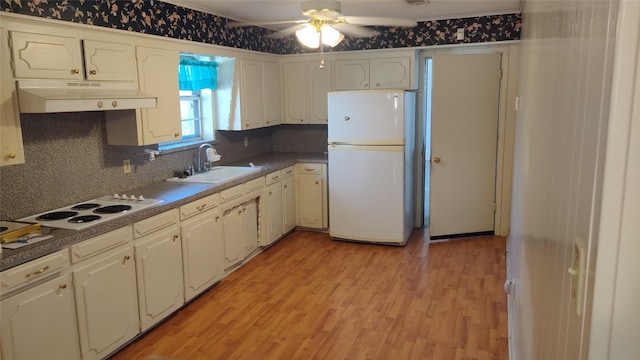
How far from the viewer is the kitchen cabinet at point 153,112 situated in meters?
3.52

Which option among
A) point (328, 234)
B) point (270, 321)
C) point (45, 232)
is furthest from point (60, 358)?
point (328, 234)

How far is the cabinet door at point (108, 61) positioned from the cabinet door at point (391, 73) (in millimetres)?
2840

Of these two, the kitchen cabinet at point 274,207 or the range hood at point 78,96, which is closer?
the range hood at point 78,96

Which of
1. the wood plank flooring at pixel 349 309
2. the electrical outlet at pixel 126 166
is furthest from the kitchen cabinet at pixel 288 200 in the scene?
the electrical outlet at pixel 126 166

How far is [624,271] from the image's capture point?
21.7 inches

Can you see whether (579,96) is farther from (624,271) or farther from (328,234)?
(328,234)

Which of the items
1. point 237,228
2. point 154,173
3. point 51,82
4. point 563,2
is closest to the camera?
point 563,2

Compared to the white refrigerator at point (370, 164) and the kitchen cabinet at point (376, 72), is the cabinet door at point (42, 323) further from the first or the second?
the kitchen cabinet at point (376, 72)

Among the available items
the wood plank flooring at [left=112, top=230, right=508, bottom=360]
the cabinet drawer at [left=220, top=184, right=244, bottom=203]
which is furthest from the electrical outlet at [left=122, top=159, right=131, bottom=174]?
the wood plank flooring at [left=112, top=230, right=508, bottom=360]

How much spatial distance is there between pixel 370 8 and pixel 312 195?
2.16 metres

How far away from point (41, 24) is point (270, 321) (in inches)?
96.2

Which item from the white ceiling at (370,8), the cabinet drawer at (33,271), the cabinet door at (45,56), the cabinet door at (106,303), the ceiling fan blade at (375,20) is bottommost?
the cabinet door at (106,303)

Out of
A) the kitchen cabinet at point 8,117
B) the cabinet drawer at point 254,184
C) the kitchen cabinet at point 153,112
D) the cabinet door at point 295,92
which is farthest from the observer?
the cabinet door at point 295,92

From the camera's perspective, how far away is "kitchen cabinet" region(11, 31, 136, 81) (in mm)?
2658
